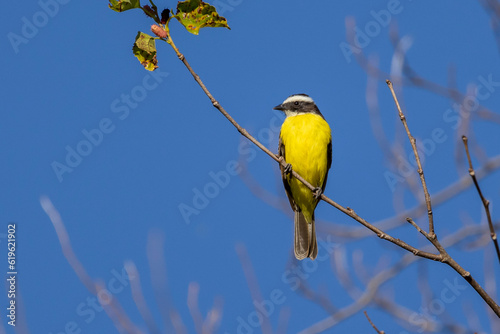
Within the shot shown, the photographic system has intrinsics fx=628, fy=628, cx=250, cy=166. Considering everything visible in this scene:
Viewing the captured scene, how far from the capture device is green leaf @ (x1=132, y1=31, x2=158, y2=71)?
139 inches

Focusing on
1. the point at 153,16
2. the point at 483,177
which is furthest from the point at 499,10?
the point at 153,16

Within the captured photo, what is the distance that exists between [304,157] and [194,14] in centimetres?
332

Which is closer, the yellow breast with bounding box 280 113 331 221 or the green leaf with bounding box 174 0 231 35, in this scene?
the green leaf with bounding box 174 0 231 35

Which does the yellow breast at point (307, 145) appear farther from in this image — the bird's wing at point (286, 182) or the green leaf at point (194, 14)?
the green leaf at point (194, 14)

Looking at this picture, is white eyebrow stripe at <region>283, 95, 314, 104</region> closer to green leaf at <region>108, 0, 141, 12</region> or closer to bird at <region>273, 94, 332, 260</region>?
bird at <region>273, 94, 332, 260</region>

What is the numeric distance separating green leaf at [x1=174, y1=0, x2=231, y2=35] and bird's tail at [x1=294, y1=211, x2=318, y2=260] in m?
3.69

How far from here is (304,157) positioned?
6543mm

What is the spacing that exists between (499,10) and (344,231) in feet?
7.59

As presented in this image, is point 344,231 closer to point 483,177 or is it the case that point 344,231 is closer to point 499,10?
point 483,177

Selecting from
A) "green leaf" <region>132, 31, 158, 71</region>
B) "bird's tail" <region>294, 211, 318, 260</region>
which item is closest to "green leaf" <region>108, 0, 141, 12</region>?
"green leaf" <region>132, 31, 158, 71</region>

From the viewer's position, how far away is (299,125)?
6.63m

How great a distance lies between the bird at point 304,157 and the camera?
6.56 m

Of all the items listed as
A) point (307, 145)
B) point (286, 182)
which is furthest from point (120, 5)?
point (286, 182)

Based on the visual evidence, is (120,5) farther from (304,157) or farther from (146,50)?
(304,157)
